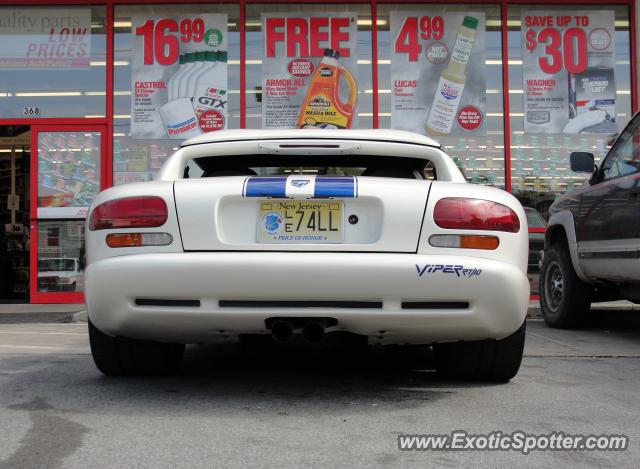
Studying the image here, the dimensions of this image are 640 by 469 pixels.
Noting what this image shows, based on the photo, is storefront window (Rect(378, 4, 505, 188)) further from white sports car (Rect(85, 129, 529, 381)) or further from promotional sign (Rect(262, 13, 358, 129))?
white sports car (Rect(85, 129, 529, 381))

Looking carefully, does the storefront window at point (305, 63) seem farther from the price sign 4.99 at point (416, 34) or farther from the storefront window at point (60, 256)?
the storefront window at point (60, 256)

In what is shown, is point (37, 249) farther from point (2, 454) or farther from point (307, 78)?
point (2, 454)

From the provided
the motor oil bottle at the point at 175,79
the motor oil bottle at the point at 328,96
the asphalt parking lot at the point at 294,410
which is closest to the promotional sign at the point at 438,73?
the motor oil bottle at the point at 328,96

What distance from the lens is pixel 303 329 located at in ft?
10.6

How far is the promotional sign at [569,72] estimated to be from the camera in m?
9.88

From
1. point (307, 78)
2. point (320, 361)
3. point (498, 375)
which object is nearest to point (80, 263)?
point (307, 78)

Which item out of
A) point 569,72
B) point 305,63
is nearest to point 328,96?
point 305,63

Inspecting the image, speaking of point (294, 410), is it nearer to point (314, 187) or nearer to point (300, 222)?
point (300, 222)

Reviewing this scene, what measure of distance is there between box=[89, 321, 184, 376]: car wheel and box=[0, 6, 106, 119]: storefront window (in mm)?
6595

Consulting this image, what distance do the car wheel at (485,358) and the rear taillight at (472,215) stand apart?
22.9 inches

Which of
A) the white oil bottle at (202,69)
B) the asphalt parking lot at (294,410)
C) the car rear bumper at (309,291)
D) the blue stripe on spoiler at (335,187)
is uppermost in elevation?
the white oil bottle at (202,69)

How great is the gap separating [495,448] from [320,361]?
201cm

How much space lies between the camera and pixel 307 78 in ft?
32.2

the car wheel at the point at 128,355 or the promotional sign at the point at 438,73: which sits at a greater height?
the promotional sign at the point at 438,73
